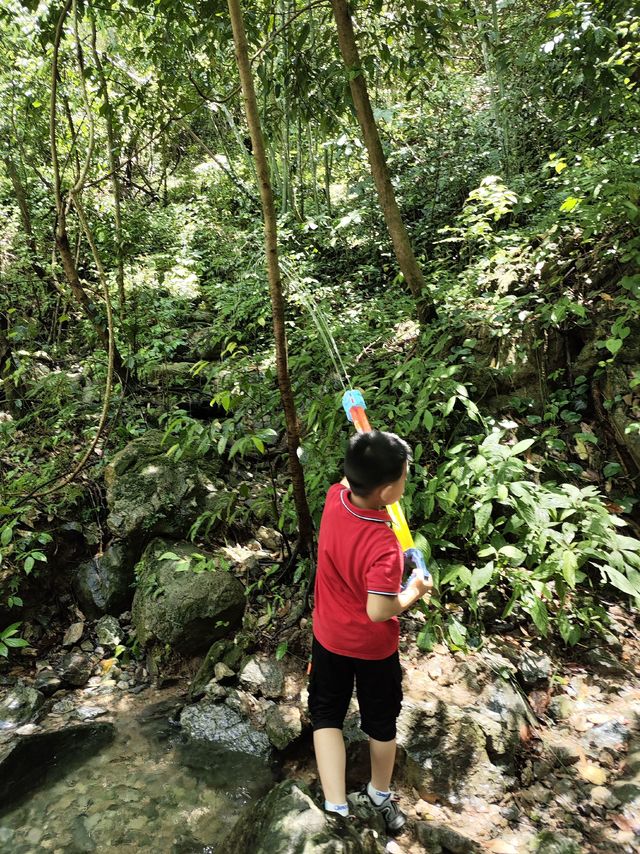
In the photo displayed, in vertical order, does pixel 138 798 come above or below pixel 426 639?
below

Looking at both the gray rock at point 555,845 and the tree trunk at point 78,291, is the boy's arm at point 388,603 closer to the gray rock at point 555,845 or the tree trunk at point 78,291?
the gray rock at point 555,845

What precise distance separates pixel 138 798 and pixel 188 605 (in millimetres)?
1153

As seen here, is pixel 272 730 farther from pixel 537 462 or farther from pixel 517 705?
pixel 537 462

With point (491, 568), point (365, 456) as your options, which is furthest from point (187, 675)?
point (365, 456)

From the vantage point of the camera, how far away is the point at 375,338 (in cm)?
507

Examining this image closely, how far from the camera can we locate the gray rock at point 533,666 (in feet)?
9.86

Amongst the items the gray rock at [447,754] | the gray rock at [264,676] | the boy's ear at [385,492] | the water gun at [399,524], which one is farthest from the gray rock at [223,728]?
the boy's ear at [385,492]

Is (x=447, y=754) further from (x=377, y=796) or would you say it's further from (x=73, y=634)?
(x=73, y=634)

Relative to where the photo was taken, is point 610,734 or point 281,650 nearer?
point 610,734

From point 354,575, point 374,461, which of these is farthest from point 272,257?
point 354,575

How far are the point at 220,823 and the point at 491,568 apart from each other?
73.3 inches

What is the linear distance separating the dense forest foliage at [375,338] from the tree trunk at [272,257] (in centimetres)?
3

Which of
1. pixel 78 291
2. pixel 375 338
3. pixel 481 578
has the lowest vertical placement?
pixel 481 578

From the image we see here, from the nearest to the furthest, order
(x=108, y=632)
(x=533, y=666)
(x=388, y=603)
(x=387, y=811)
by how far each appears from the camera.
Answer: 1. (x=388, y=603)
2. (x=387, y=811)
3. (x=533, y=666)
4. (x=108, y=632)
